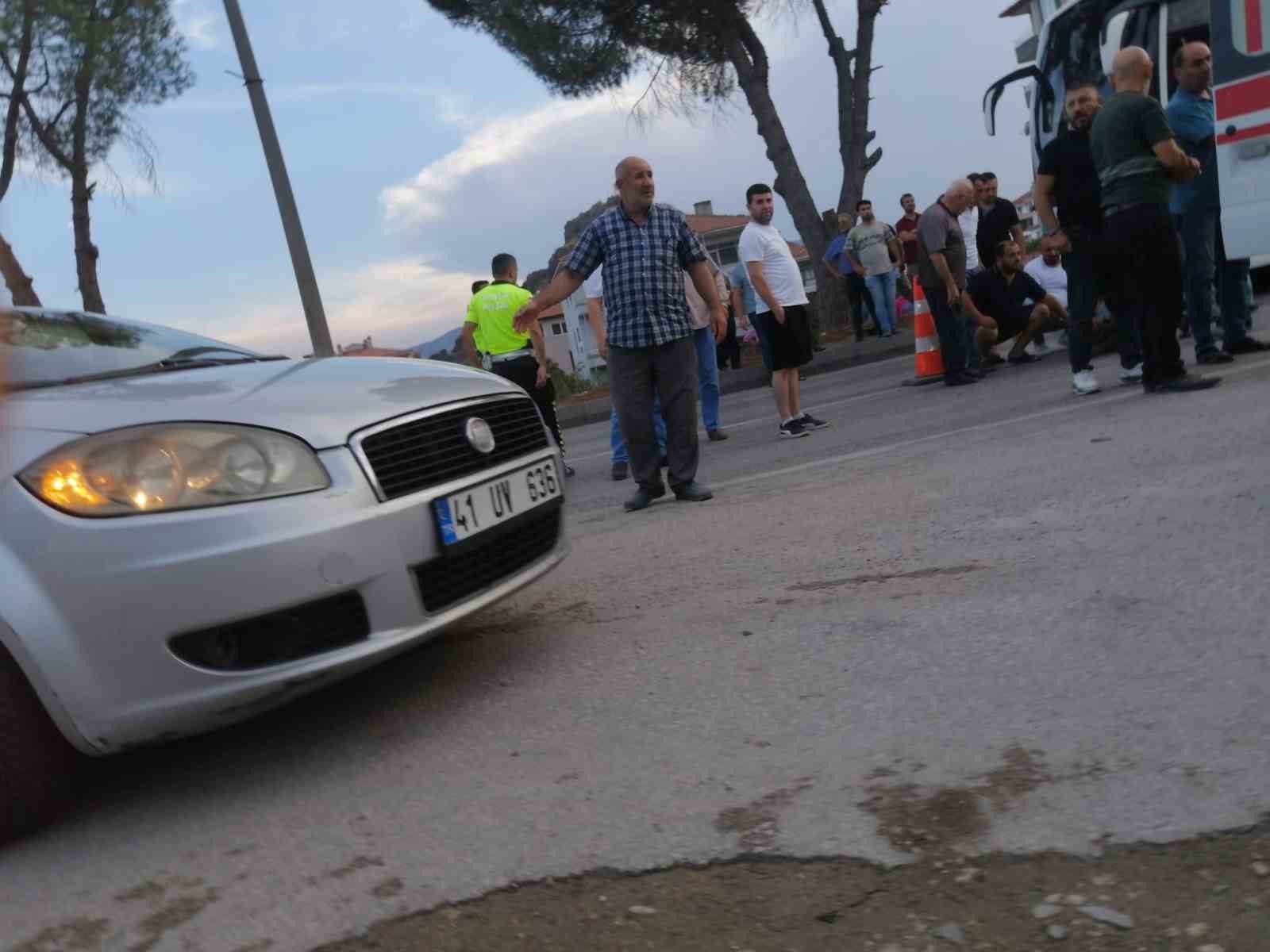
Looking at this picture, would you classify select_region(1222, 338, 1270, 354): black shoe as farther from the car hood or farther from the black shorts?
the car hood

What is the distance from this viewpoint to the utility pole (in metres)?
11.5

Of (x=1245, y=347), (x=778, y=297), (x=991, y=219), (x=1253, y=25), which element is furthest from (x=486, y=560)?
(x=991, y=219)

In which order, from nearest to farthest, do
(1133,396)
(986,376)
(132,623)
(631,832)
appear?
(631,832)
(132,623)
(1133,396)
(986,376)

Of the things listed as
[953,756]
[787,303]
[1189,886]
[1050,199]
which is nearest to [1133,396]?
[1050,199]

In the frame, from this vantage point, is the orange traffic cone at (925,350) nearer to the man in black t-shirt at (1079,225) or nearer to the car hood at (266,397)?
the man in black t-shirt at (1079,225)

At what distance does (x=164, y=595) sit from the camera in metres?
2.60

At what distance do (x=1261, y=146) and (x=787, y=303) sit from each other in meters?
2.77

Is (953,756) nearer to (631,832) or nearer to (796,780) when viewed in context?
(796,780)

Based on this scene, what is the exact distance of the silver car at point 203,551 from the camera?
258cm

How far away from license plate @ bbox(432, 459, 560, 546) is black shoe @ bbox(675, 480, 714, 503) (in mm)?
2379

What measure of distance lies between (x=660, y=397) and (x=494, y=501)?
2.83m

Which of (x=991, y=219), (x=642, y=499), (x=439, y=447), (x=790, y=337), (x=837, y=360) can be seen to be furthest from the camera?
(x=837, y=360)

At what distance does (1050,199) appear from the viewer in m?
7.09

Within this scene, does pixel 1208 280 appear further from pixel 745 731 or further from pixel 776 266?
pixel 745 731
